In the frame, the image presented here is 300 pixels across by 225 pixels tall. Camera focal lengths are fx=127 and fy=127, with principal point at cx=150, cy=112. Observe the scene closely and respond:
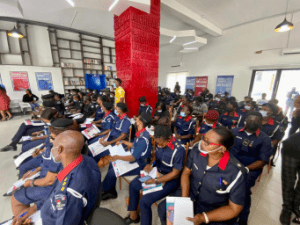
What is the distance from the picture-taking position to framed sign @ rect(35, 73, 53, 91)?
652 cm

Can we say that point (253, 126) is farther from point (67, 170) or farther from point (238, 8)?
point (238, 8)

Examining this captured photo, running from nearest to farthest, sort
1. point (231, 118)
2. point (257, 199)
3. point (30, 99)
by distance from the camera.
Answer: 1. point (257, 199)
2. point (231, 118)
3. point (30, 99)

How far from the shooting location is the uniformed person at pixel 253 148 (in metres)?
1.63

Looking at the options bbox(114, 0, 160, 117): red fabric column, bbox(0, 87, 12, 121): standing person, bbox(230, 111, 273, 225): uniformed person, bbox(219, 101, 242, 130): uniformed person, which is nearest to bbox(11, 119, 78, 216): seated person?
bbox(230, 111, 273, 225): uniformed person

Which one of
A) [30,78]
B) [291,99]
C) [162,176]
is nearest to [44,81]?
[30,78]

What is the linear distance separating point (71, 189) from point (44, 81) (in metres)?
7.98

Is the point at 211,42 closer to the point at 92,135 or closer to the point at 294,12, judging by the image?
the point at 294,12

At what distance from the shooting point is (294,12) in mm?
5004

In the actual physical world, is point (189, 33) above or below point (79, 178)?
above

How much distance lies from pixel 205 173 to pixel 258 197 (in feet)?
5.04

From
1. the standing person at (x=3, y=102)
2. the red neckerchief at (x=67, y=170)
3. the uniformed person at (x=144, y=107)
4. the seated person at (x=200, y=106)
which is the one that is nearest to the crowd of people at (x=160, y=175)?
the red neckerchief at (x=67, y=170)

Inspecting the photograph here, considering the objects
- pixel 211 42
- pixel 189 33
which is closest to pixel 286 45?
pixel 211 42

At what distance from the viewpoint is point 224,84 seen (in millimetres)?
7336

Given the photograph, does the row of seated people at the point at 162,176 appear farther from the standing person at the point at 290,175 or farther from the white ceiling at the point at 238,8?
the white ceiling at the point at 238,8
